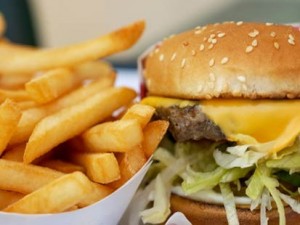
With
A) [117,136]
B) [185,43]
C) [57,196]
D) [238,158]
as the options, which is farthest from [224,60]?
[57,196]

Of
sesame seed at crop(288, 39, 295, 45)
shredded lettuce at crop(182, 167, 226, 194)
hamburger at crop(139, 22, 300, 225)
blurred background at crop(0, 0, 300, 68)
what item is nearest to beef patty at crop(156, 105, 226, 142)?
hamburger at crop(139, 22, 300, 225)

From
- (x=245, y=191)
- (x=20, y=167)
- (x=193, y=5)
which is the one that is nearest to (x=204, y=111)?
(x=245, y=191)

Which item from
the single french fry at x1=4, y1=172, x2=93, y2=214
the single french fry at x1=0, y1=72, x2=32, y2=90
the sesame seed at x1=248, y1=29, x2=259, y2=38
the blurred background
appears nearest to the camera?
the single french fry at x1=4, y1=172, x2=93, y2=214

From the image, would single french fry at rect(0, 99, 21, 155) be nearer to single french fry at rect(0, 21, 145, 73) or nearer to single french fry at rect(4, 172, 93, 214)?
single french fry at rect(4, 172, 93, 214)

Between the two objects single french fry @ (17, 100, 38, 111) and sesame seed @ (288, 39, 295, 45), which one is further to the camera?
single french fry @ (17, 100, 38, 111)

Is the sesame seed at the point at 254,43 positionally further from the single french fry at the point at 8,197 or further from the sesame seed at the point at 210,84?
the single french fry at the point at 8,197
